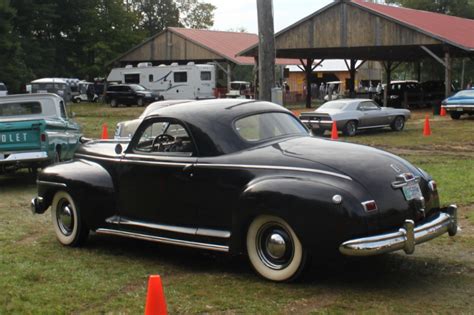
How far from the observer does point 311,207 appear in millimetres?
5688

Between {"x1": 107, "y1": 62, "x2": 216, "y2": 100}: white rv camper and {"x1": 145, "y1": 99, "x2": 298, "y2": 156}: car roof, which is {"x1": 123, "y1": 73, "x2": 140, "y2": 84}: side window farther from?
{"x1": 145, "y1": 99, "x2": 298, "y2": 156}: car roof

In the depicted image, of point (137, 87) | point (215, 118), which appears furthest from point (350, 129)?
point (137, 87)

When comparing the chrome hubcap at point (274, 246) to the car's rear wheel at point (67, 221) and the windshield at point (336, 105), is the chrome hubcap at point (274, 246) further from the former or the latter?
the windshield at point (336, 105)

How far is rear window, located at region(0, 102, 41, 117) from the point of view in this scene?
1390 cm

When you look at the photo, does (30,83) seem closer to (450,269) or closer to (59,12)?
(59,12)

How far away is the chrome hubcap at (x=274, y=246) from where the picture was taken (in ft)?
19.5

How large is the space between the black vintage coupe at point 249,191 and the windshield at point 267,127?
15mm

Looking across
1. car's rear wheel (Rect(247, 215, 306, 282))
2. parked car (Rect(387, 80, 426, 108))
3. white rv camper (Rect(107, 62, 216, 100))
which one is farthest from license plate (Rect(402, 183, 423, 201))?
white rv camper (Rect(107, 62, 216, 100))

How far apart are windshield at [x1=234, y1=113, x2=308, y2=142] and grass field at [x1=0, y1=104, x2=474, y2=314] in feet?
4.40

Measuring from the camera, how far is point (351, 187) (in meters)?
5.69

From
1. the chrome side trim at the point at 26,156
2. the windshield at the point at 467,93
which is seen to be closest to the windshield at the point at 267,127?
the chrome side trim at the point at 26,156

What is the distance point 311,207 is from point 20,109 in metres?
10.1

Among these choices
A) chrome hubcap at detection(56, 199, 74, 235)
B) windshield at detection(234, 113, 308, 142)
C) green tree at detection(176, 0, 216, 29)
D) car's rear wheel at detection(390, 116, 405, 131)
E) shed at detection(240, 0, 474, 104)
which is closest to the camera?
windshield at detection(234, 113, 308, 142)

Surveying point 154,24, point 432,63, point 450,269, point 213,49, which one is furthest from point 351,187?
point 154,24
